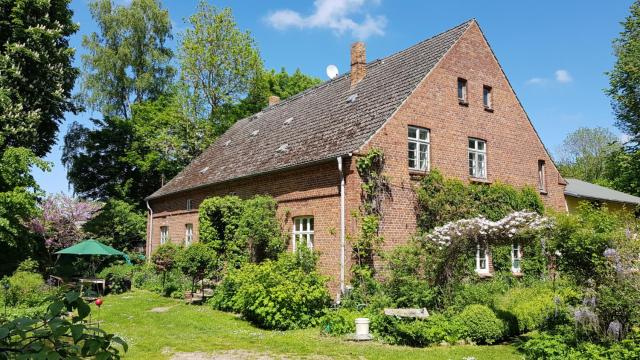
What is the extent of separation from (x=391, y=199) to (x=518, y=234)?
4.38 m

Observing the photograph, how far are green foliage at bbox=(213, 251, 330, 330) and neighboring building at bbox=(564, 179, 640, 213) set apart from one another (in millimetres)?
15397

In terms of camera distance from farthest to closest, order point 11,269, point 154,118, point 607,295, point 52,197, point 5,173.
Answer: point 154,118, point 52,197, point 11,269, point 5,173, point 607,295

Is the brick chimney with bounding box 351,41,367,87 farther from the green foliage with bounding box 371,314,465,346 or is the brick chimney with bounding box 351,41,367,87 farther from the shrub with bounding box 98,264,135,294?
the shrub with bounding box 98,264,135,294

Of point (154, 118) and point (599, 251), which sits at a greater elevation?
point (154, 118)

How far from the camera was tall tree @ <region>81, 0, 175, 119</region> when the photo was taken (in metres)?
35.6

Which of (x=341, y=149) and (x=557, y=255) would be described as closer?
(x=557, y=255)

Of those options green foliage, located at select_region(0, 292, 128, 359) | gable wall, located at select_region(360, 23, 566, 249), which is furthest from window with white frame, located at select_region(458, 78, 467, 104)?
green foliage, located at select_region(0, 292, 128, 359)

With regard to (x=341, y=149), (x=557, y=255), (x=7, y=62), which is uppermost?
(x=7, y=62)

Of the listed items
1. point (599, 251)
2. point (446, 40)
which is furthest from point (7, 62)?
point (599, 251)

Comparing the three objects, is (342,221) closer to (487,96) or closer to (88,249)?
(487,96)

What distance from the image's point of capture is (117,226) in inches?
1148

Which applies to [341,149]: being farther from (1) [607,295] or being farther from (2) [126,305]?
(2) [126,305]

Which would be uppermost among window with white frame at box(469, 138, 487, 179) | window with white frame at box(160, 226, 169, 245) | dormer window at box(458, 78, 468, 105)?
dormer window at box(458, 78, 468, 105)

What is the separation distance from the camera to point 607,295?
8461 mm
